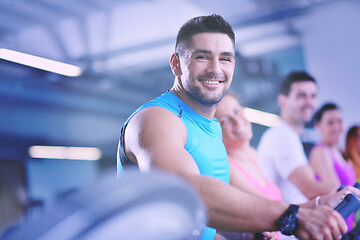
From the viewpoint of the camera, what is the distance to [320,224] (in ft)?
2.32

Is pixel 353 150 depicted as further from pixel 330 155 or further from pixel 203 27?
pixel 203 27

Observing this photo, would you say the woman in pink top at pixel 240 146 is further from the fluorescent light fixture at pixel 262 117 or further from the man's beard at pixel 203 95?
the fluorescent light fixture at pixel 262 117

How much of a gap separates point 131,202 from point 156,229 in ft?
0.19

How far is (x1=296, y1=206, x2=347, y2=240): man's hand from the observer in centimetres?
70

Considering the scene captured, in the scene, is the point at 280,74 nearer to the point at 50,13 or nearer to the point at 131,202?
the point at 50,13

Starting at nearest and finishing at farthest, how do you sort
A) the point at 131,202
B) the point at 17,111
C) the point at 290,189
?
1. the point at 131,202
2. the point at 290,189
3. the point at 17,111

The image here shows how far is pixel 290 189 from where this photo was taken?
7.18ft

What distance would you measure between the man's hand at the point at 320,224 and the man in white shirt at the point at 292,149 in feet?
4.63

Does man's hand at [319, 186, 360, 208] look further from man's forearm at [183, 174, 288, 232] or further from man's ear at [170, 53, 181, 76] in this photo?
man's ear at [170, 53, 181, 76]

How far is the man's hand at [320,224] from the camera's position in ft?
2.28

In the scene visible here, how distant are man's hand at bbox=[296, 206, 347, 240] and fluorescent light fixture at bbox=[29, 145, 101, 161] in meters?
8.54

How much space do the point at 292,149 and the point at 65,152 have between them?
332 inches

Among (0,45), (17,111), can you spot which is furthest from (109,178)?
(17,111)

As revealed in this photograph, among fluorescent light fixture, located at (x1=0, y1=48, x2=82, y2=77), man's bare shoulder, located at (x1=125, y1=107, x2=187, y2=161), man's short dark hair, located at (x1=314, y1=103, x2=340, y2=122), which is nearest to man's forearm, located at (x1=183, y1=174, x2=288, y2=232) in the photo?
man's bare shoulder, located at (x1=125, y1=107, x2=187, y2=161)
